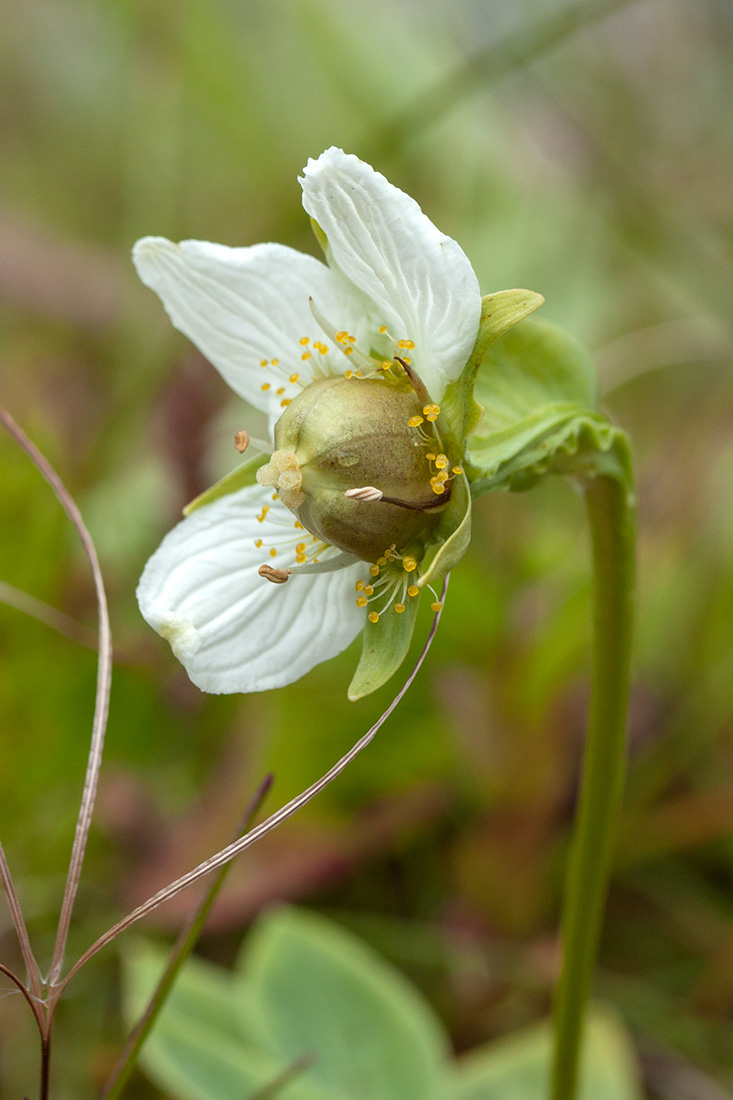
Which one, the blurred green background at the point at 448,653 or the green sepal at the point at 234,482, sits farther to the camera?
the blurred green background at the point at 448,653

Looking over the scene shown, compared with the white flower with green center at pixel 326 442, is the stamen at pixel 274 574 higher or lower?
lower

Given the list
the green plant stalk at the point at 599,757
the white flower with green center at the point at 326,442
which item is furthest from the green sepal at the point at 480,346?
the green plant stalk at the point at 599,757

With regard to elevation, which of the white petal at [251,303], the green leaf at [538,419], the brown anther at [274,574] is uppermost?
the white petal at [251,303]

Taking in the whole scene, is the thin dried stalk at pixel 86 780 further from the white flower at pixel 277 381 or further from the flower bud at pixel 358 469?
the flower bud at pixel 358 469

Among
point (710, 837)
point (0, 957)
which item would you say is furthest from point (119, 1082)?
point (710, 837)

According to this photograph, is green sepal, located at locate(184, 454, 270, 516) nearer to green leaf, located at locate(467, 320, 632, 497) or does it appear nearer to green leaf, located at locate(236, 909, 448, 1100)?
green leaf, located at locate(467, 320, 632, 497)

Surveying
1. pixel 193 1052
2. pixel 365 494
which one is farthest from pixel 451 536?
pixel 193 1052
